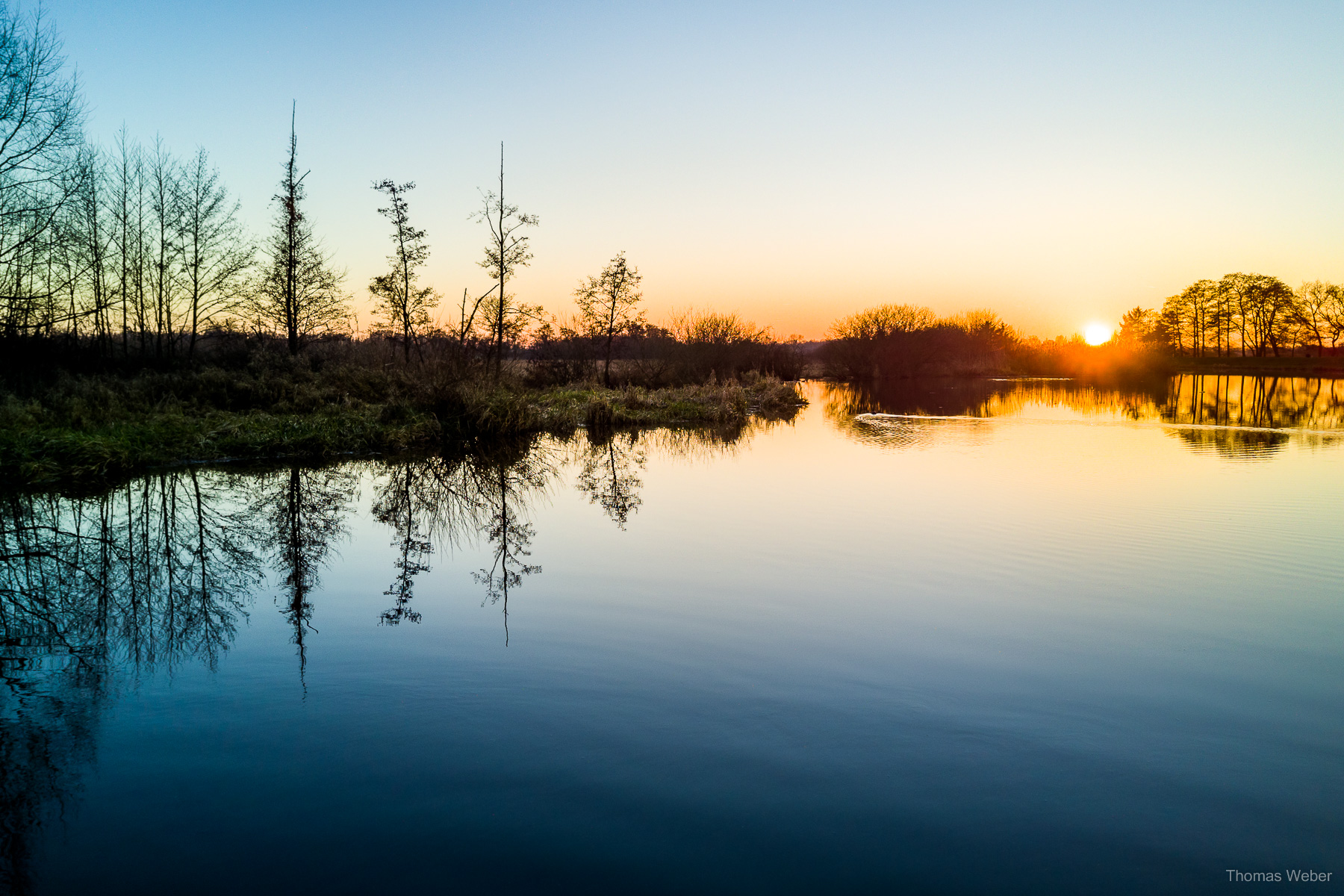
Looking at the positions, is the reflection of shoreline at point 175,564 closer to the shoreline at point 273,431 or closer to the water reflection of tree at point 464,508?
the water reflection of tree at point 464,508

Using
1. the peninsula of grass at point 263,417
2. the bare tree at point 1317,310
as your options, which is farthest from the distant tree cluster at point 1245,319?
the peninsula of grass at point 263,417

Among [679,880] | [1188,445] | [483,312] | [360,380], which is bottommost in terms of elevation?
[679,880]

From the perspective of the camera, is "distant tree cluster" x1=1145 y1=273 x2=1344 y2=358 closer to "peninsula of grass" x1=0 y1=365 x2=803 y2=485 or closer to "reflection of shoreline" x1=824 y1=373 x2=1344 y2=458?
"reflection of shoreline" x1=824 y1=373 x2=1344 y2=458

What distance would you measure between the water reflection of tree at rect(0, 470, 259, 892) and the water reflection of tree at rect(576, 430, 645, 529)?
4.90 meters

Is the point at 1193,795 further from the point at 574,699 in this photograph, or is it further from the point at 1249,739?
the point at 574,699

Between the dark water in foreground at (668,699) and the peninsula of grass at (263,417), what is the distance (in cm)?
248

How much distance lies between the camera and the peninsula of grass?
40.7 feet

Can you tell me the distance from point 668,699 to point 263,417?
14854 millimetres

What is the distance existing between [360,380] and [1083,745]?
1989 centimetres

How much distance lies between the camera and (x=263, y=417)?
16156 mm

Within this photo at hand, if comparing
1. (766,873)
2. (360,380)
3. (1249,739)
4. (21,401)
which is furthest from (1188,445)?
(21,401)

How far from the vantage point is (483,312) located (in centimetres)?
2822

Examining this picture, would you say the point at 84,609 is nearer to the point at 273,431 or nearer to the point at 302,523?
the point at 302,523

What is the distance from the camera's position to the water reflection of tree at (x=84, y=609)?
12.2ft
